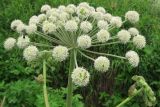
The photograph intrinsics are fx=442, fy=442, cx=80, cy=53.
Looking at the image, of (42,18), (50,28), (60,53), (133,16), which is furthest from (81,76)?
(133,16)

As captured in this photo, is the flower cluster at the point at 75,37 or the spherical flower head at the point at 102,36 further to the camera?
the spherical flower head at the point at 102,36

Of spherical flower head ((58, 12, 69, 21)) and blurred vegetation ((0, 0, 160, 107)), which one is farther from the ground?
spherical flower head ((58, 12, 69, 21))

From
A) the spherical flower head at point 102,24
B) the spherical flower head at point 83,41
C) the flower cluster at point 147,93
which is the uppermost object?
the spherical flower head at point 102,24

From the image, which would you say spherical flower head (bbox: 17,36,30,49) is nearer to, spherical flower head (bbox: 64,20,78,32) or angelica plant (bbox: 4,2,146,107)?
angelica plant (bbox: 4,2,146,107)

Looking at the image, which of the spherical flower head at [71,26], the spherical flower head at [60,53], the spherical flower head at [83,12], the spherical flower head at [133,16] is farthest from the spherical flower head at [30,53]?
the spherical flower head at [133,16]

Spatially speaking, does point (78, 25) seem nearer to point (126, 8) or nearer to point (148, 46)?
point (148, 46)

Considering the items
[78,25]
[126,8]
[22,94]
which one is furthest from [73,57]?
[126,8]

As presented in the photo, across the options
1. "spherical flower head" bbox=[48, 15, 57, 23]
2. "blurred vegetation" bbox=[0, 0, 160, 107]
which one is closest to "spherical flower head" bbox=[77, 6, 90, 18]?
"spherical flower head" bbox=[48, 15, 57, 23]

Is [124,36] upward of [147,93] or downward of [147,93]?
upward

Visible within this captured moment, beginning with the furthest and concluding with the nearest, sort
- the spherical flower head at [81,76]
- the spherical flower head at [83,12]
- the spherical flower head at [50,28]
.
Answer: the spherical flower head at [83,12]
the spherical flower head at [50,28]
the spherical flower head at [81,76]

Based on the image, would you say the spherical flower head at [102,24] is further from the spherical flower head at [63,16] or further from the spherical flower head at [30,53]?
the spherical flower head at [30,53]

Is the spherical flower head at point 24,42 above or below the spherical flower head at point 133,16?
below

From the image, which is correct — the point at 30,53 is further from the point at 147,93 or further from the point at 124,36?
the point at 147,93

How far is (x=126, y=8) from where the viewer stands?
734cm
